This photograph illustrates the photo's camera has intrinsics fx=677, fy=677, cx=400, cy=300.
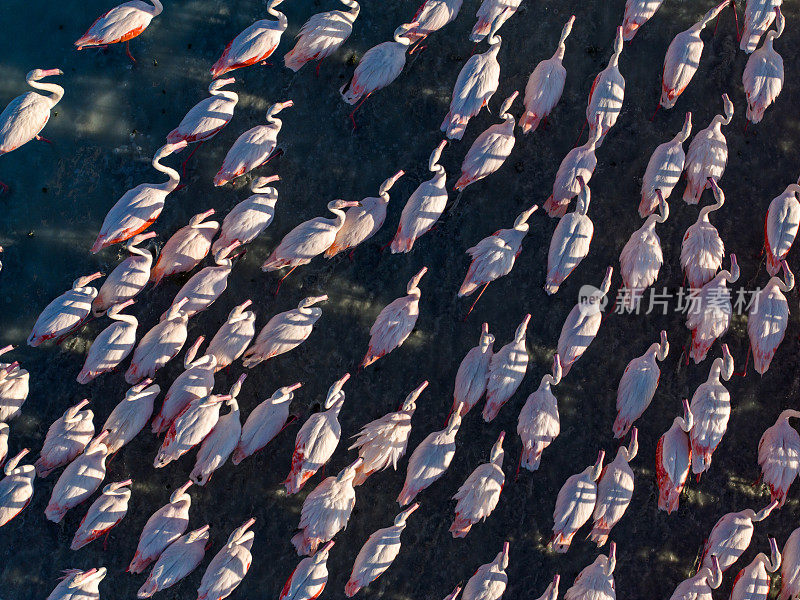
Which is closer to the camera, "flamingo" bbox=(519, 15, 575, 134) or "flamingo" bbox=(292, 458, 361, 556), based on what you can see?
"flamingo" bbox=(292, 458, 361, 556)

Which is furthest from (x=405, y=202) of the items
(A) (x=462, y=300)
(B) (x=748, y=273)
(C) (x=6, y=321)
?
(C) (x=6, y=321)

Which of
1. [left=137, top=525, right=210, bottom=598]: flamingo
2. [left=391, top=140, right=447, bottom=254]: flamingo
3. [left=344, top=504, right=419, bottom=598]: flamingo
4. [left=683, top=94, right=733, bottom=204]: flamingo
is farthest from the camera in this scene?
[left=683, top=94, right=733, bottom=204]: flamingo

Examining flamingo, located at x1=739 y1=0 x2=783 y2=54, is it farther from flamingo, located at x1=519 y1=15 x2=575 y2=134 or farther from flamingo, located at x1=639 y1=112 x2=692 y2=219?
flamingo, located at x1=519 y1=15 x2=575 y2=134

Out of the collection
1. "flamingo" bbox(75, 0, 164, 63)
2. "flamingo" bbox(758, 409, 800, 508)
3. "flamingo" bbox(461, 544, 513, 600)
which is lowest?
"flamingo" bbox(461, 544, 513, 600)

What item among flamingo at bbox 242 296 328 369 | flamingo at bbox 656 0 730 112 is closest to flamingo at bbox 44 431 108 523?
flamingo at bbox 242 296 328 369

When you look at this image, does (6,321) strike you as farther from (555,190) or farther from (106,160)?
(555,190)

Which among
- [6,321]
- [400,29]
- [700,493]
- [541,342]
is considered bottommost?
[700,493]

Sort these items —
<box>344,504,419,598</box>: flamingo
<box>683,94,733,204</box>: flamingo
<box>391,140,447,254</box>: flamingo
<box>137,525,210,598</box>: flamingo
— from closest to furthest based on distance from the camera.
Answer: <box>137,525,210,598</box>: flamingo, <box>344,504,419,598</box>: flamingo, <box>391,140,447,254</box>: flamingo, <box>683,94,733,204</box>: flamingo

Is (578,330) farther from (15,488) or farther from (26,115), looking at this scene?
(26,115)
